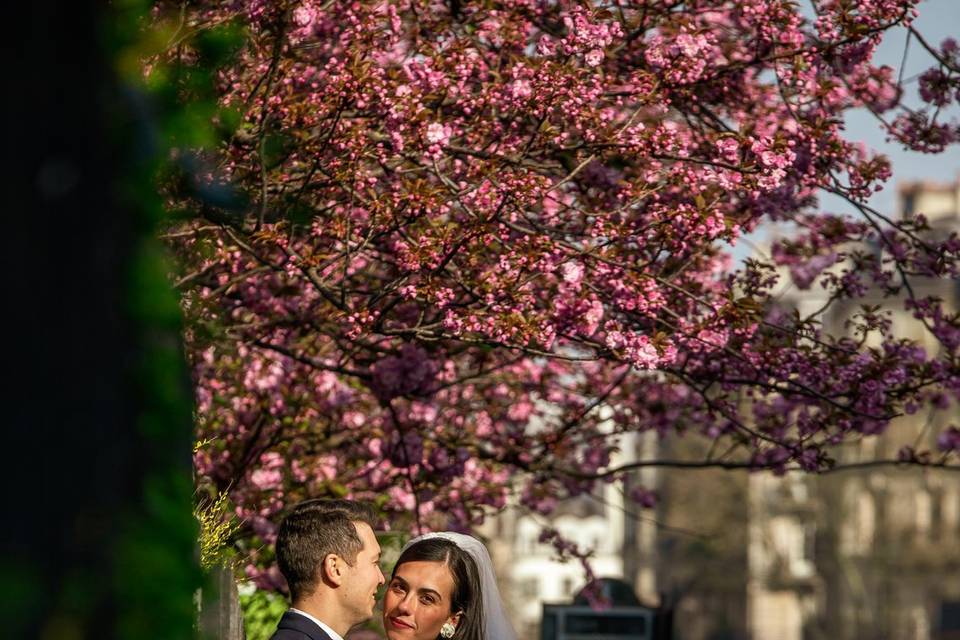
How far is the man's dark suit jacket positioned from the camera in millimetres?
5211

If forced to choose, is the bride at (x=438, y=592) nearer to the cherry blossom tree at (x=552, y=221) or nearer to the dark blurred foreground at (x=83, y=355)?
the cherry blossom tree at (x=552, y=221)

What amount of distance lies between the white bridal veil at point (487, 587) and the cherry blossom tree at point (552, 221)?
1.51 m

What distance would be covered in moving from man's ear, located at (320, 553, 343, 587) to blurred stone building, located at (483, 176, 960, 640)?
67.6m

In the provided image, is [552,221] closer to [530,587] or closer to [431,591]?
[431,591]

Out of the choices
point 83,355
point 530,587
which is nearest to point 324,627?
point 83,355

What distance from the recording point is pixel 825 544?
81.6m

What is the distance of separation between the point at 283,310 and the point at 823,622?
270ft

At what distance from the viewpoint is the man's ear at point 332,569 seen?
5.35m

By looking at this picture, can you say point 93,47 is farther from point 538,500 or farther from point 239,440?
point 538,500

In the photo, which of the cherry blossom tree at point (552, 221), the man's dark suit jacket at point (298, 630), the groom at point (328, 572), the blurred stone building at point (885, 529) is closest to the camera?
the man's dark suit jacket at point (298, 630)

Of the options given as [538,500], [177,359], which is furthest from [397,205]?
[177,359]

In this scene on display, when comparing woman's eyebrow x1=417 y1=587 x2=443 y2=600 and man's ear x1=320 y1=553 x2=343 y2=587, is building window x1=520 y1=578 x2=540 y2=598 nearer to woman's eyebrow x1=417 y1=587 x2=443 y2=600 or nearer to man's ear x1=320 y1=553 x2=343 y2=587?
woman's eyebrow x1=417 y1=587 x2=443 y2=600

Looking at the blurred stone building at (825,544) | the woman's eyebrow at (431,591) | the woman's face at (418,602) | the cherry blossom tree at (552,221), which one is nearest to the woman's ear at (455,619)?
the woman's face at (418,602)

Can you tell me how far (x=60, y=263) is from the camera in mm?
1705
